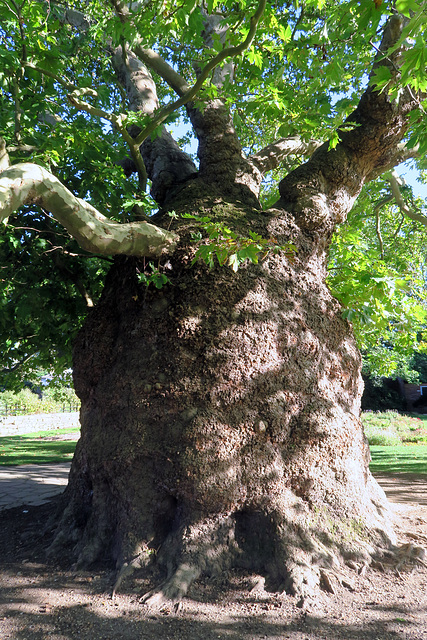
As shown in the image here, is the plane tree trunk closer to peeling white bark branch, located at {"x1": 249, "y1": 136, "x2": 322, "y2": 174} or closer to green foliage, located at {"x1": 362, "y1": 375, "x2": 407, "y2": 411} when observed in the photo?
peeling white bark branch, located at {"x1": 249, "y1": 136, "x2": 322, "y2": 174}

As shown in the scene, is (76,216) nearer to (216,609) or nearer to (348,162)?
(216,609)

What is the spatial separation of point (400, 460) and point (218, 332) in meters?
9.64

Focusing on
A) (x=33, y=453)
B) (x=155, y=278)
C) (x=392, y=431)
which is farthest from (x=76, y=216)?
(x=392, y=431)

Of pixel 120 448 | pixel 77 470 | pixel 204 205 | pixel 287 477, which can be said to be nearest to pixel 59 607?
pixel 120 448

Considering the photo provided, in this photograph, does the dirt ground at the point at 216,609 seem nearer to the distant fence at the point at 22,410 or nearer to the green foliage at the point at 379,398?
the distant fence at the point at 22,410

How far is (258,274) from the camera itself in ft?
12.4

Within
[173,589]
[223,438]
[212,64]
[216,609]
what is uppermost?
[212,64]

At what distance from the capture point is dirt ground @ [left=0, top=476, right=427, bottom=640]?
96.4 inches

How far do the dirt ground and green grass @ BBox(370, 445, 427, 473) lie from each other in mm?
6853

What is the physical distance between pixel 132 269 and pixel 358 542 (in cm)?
312

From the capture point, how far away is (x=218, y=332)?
3.47m

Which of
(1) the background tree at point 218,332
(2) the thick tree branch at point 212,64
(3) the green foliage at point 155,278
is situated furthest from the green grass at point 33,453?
(2) the thick tree branch at point 212,64

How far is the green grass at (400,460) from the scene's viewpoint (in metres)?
9.36

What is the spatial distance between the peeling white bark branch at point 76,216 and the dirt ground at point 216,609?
2479mm
